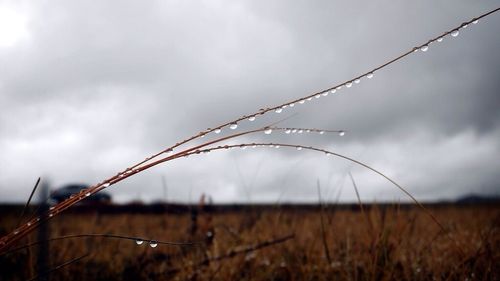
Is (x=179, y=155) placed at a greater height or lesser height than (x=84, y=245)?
greater

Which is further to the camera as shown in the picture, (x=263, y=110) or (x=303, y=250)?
(x=303, y=250)

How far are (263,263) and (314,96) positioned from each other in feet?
5.26

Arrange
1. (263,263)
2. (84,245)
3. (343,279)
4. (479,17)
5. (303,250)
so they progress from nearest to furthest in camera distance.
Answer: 1. (479,17)
2. (343,279)
3. (263,263)
4. (303,250)
5. (84,245)

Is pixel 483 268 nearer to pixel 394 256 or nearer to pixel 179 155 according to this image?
pixel 394 256

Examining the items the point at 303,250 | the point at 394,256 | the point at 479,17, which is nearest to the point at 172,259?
the point at 303,250

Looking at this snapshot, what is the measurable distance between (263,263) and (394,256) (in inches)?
27.8

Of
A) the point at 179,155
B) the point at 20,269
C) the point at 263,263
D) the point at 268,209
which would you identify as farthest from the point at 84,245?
the point at 179,155

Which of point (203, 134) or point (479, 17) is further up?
point (479, 17)

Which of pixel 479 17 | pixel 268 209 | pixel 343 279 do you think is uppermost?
pixel 479 17

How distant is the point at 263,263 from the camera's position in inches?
87.2

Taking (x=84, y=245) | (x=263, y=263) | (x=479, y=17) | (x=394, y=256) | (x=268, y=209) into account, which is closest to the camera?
(x=479, y=17)

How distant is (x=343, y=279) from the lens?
1842 millimetres

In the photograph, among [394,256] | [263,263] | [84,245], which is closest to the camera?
[394,256]

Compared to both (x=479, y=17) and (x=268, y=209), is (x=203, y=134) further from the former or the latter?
(x=268, y=209)
